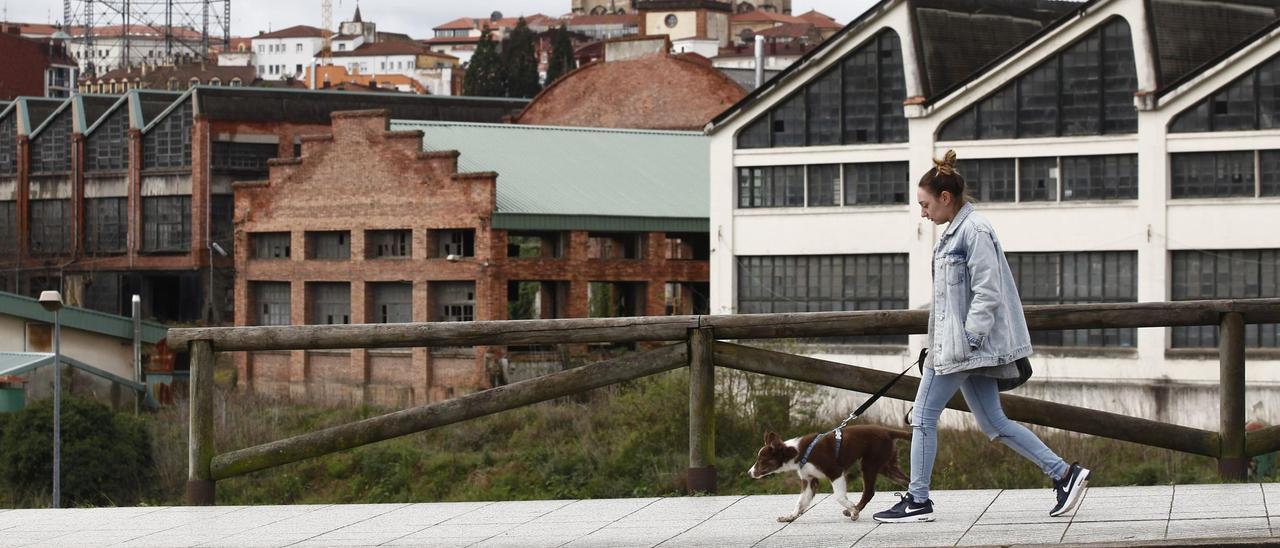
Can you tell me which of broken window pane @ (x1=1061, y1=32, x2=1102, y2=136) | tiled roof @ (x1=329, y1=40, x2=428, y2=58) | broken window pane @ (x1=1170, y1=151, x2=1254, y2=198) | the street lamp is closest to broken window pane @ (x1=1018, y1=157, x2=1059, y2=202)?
broken window pane @ (x1=1061, y1=32, x2=1102, y2=136)

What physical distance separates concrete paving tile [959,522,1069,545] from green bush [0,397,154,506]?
3275 centimetres

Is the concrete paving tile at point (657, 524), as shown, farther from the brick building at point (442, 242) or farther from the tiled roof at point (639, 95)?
the tiled roof at point (639, 95)

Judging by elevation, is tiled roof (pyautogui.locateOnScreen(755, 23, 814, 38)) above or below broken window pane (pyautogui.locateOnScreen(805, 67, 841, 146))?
above

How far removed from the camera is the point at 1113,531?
26.9 feet

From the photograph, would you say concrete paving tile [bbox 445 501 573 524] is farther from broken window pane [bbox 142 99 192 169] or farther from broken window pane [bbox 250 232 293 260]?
broken window pane [bbox 142 99 192 169]

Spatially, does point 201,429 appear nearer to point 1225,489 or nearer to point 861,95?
point 1225,489

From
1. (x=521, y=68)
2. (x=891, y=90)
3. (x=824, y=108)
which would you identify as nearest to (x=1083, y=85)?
(x=891, y=90)

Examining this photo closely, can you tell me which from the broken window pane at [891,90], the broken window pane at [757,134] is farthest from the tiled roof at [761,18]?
the broken window pane at [891,90]

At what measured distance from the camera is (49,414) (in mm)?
42625

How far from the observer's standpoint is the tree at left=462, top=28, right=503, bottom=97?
395 feet

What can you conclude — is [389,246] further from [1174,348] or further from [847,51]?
[1174,348]

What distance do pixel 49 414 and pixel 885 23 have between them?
2235 cm

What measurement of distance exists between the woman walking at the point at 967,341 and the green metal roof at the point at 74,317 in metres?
49.3

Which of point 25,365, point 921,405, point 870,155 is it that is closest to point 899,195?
point 870,155
